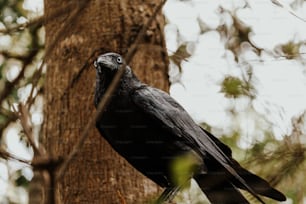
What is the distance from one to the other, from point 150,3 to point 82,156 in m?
0.65

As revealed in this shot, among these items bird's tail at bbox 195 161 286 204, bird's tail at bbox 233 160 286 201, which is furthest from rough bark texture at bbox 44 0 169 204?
bird's tail at bbox 233 160 286 201

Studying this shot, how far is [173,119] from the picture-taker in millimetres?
2121

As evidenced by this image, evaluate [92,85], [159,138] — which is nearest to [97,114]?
[159,138]

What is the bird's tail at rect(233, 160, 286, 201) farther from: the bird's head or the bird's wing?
the bird's head

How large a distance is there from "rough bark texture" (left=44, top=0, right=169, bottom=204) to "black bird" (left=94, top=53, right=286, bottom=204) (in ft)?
0.39

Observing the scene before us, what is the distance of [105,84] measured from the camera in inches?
85.8

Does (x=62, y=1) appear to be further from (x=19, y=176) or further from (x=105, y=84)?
(x=19, y=176)

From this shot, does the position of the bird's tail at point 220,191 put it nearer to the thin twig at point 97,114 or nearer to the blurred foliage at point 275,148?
the blurred foliage at point 275,148

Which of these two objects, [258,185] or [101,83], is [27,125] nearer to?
[258,185]

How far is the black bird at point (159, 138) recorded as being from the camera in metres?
2.04

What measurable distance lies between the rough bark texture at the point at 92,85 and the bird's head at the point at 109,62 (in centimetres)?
16

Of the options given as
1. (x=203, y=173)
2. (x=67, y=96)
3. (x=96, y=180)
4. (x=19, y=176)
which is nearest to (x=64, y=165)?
(x=203, y=173)

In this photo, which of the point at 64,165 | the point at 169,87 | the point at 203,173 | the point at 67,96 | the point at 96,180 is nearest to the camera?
the point at 64,165

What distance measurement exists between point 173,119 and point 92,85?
0.38 metres
